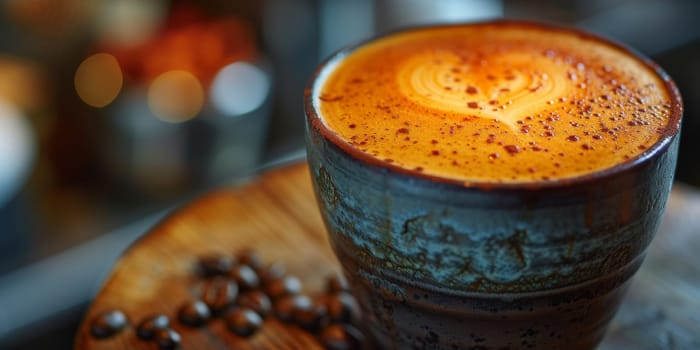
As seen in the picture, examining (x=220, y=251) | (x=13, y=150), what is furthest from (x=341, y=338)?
(x=13, y=150)

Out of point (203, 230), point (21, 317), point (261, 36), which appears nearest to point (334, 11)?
point (261, 36)

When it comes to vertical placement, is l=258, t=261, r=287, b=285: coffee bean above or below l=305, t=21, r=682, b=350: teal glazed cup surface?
below

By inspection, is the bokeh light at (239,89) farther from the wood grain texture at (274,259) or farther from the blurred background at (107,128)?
the wood grain texture at (274,259)

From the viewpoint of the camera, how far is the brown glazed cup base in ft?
2.75

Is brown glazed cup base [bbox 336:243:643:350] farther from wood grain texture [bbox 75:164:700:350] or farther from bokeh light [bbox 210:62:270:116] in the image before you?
bokeh light [bbox 210:62:270:116]

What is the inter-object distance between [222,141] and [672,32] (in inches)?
62.0

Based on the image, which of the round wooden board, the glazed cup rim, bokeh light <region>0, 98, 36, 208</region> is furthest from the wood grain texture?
bokeh light <region>0, 98, 36, 208</region>

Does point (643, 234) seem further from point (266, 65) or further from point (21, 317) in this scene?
point (266, 65)

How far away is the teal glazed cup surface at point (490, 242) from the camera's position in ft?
2.51

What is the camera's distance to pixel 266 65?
2484mm

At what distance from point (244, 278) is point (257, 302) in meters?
0.05

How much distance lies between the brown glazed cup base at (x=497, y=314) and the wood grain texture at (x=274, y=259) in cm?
16

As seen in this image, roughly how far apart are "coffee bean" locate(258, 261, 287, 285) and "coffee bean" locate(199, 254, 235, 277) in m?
0.05

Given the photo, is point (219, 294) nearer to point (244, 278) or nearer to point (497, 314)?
point (244, 278)
